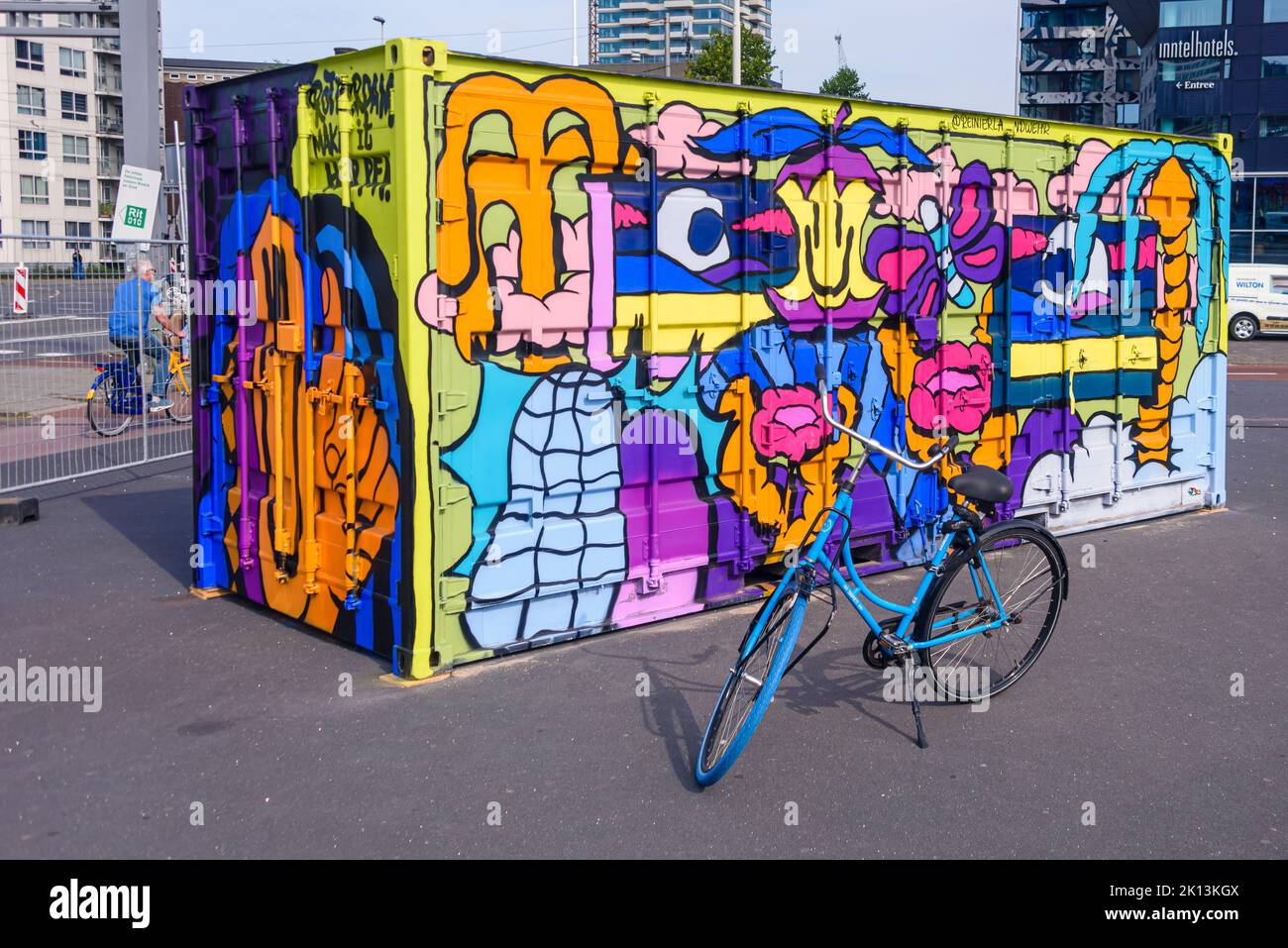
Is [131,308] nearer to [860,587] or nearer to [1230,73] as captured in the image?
[860,587]

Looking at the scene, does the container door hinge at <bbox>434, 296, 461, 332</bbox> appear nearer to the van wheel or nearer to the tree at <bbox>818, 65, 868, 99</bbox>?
the van wheel

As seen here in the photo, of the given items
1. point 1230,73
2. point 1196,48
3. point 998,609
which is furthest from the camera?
point 1196,48

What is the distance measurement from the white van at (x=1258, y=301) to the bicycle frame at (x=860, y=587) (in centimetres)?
2752

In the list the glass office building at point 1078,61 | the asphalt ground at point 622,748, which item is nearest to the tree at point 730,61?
the asphalt ground at point 622,748

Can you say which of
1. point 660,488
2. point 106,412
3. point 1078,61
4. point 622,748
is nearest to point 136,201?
point 106,412

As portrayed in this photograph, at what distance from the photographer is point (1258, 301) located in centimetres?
3127

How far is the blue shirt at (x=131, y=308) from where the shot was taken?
12.8 meters

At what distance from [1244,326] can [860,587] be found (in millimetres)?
28564

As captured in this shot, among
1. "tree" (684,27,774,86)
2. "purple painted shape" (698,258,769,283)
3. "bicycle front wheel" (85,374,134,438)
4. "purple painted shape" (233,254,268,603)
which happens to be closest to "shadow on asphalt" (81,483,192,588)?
"purple painted shape" (233,254,268,603)

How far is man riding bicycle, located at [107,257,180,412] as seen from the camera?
12789mm

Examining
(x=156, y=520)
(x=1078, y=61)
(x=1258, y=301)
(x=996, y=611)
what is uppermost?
(x=1078, y=61)

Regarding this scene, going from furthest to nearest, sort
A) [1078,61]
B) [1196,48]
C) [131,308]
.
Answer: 1. [1078,61]
2. [1196,48]
3. [131,308]

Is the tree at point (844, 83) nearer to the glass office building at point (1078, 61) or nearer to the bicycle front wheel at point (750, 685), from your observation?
the glass office building at point (1078, 61)

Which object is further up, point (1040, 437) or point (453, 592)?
point (1040, 437)
